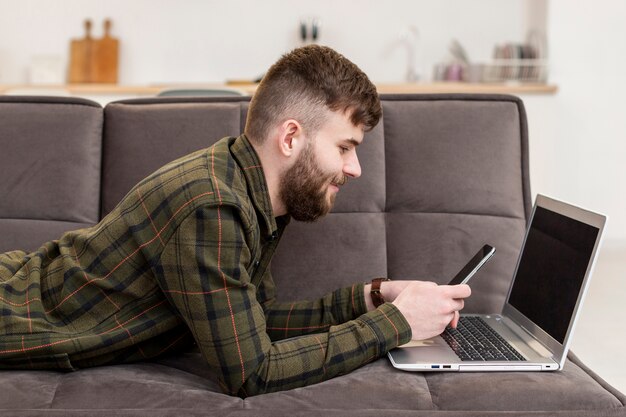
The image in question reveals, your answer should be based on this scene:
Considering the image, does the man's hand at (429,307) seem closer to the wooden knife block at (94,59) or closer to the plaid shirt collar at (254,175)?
the plaid shirt collar at (254,175)

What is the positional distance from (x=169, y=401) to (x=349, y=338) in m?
0.36

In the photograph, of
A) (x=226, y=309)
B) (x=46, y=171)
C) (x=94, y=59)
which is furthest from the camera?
(x=94, y=59)

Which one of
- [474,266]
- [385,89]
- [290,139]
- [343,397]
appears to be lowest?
[343,397]

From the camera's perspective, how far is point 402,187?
2088mm

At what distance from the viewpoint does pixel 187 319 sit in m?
1.54

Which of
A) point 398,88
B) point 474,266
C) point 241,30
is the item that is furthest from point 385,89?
point 474,266

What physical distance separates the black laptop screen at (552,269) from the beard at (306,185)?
0.49 meters

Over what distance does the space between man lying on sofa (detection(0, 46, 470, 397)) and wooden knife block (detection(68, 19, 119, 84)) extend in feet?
13.0

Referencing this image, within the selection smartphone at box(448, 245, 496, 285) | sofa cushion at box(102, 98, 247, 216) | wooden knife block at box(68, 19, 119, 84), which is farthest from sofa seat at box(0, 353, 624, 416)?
wooden knife block at box(68, 19, 119, 84)

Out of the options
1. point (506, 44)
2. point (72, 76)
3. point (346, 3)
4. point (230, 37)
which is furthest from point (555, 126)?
point (72, 76)

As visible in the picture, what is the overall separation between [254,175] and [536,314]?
0.69m

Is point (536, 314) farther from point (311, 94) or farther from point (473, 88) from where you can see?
point (473, 88)

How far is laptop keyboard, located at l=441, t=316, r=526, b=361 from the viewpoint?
1.64 m

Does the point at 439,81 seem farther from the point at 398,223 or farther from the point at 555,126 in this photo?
the point at 398,223
